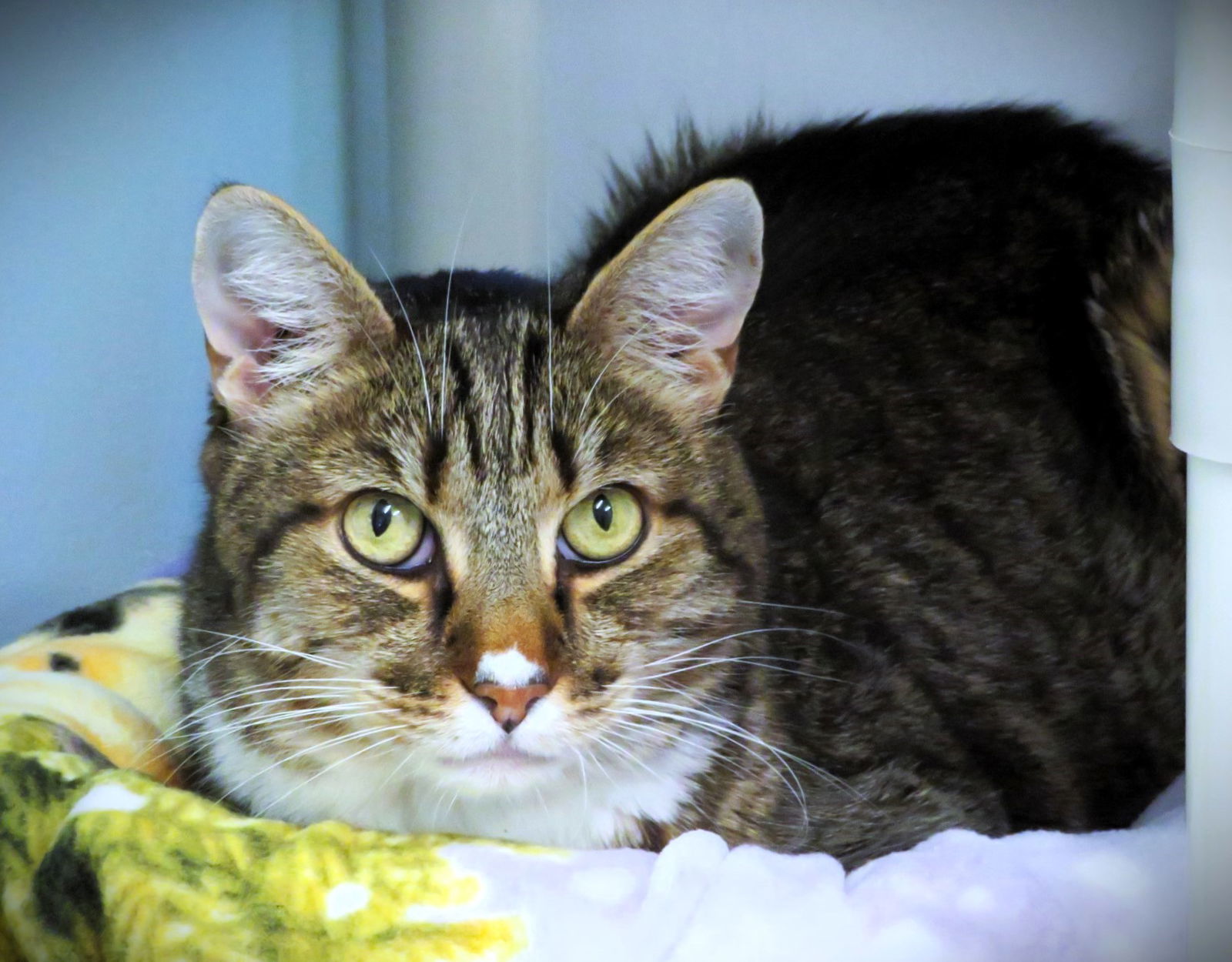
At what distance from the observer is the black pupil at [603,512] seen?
46.4 inches

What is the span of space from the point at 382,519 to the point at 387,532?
0.04 ft

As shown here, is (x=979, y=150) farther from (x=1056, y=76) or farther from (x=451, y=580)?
(x=451, y=580)

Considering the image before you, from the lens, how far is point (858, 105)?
1.79 meters

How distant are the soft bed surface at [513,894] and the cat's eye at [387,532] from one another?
24 centimetres

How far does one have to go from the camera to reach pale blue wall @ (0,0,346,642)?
150cm

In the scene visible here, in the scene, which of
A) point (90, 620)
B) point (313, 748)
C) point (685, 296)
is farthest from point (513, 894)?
point (90, 620)

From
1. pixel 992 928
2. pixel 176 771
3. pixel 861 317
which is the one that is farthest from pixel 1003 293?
pixel 176 771

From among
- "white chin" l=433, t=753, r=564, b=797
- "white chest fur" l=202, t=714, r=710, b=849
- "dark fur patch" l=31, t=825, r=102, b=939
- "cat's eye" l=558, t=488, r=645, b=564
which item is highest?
"cat's eye" l=558, t=488, r=645, b=564

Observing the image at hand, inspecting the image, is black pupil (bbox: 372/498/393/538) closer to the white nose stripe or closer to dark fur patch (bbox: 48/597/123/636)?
the white nose stripe

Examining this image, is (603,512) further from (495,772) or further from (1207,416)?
(1207,416)

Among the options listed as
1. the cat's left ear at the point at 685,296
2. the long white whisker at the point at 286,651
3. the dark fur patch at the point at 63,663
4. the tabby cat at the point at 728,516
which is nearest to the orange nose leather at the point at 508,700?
the tabby cat at the point at 728,516

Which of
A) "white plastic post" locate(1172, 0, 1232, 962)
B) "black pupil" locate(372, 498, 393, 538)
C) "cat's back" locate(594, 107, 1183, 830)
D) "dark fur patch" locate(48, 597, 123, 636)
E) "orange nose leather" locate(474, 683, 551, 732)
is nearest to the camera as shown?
"white plastic post" locate(1172, 0, 1232, 962)

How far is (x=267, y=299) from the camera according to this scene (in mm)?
1165

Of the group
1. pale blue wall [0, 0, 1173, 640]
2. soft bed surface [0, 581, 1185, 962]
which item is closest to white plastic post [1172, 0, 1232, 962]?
soft bed surface [0, 581, 1185, 962]
